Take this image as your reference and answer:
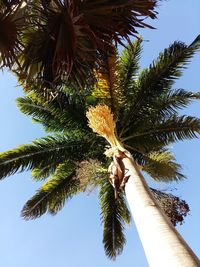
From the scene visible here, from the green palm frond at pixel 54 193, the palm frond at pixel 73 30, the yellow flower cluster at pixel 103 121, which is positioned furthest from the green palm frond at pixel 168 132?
Answer: the palm frond at pixel 73 30

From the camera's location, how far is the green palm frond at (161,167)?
12406mm

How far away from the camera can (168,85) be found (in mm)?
12547

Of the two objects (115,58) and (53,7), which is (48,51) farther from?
(115,58)

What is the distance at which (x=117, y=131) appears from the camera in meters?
12.5

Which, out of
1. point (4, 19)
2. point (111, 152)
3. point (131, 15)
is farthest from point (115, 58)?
point (4, 19)

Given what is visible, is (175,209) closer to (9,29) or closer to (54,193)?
(54,193)

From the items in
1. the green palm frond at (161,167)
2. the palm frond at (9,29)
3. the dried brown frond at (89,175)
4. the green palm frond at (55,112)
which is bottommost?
the palm frond at (9,29)

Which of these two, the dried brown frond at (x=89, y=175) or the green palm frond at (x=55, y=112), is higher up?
the green palm frond at (x=55, y=112)

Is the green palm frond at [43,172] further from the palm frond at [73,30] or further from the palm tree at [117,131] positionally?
the palm frond at [73,30]

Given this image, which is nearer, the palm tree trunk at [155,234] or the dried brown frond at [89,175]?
the palm tree trunk at [155,234]

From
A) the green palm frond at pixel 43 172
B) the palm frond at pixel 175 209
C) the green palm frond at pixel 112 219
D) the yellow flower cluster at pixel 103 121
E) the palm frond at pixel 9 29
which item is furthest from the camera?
the green palm frond at pixel 43 172

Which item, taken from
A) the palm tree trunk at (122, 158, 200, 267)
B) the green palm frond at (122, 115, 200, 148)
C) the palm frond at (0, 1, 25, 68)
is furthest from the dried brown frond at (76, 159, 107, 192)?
the palm frond at (0, 1, 25, 68)

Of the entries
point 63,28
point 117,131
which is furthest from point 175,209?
point 63,28

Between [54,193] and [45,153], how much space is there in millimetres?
1290
